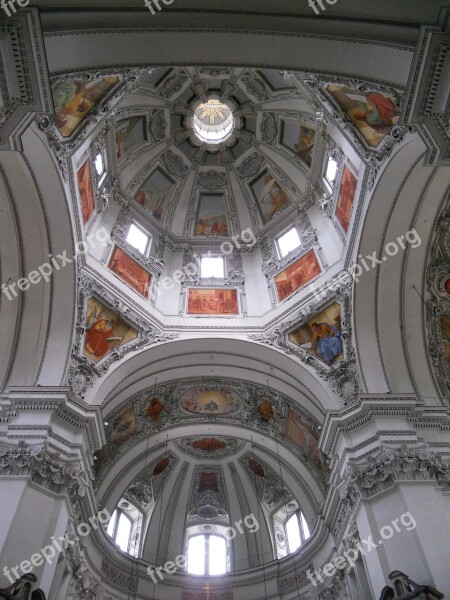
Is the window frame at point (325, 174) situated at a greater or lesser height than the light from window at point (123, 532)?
greater

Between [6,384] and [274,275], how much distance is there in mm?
8647

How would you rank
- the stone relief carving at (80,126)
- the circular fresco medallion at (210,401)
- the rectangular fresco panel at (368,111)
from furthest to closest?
the circular fresco medallion at (210,401) → the stone relief carving at (80,126) → the rectangular fresco panel at (368,111)

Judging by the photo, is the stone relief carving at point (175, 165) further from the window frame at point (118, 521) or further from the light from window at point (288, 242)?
the window frame at point (118, 521)

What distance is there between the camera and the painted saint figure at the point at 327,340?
14.4m

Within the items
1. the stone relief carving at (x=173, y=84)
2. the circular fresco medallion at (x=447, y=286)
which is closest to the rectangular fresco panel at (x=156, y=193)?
the stone relief carving at (x=173, y=84)

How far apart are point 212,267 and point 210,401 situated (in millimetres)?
4643

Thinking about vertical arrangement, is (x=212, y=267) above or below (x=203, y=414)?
above

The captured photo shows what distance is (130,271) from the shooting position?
1656 cm

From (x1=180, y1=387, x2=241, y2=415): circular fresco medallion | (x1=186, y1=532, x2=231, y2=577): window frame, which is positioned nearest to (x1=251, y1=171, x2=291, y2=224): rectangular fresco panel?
(x1=180, y1=387, x2=241, y2=415): circular fresco medallion

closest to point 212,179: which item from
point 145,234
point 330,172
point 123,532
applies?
point 145,234

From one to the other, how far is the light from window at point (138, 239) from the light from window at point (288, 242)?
4.58m

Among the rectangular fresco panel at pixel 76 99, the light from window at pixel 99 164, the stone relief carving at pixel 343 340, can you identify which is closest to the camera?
the rectangular fresco panel at pixel 76 99

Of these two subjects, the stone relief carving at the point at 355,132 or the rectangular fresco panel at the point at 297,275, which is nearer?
the stone relief carving at the point at 355,132

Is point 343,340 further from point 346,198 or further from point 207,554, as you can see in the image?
point 207,554
